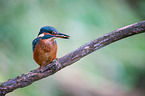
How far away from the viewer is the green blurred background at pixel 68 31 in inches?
145

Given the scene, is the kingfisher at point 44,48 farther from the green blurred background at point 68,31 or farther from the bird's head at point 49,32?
the green blurred background at point 68,31

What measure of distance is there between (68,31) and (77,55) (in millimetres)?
1725

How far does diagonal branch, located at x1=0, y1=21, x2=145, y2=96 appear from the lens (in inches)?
87.1

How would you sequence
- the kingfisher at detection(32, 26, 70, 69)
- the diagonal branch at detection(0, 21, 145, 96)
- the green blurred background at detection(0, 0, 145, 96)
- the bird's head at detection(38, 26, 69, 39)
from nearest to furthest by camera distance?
the diagonal branch at detection(0, 21, 145, 96), the bird's head at detection(38, 26, 69, 39), the kingfisher at detection(32, 26, 70, 69), the green blurred background at detection(0, 0, 145, 96)

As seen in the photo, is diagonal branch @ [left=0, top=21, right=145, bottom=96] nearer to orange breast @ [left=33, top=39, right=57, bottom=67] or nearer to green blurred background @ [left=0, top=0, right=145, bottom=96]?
orange breast @ [left=33, top=39, right=57, bottom=67]

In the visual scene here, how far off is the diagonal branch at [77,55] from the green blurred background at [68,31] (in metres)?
0.82

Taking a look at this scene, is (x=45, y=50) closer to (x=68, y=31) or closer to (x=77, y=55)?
(x=77, y=55)

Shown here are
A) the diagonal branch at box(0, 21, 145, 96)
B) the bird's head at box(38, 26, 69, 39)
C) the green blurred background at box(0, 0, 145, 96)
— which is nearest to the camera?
the diagonal branch at box(0, 21, 145, 96)

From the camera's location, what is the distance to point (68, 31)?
3.95 meters

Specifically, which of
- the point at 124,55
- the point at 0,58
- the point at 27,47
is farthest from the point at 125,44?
the point at 0,58

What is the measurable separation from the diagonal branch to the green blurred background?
0.82m

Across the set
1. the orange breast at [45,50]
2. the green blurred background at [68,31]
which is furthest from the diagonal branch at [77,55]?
the green blurred background at [68,31]

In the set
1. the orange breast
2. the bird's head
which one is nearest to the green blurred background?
the orange breast

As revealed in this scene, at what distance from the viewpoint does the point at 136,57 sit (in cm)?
488
